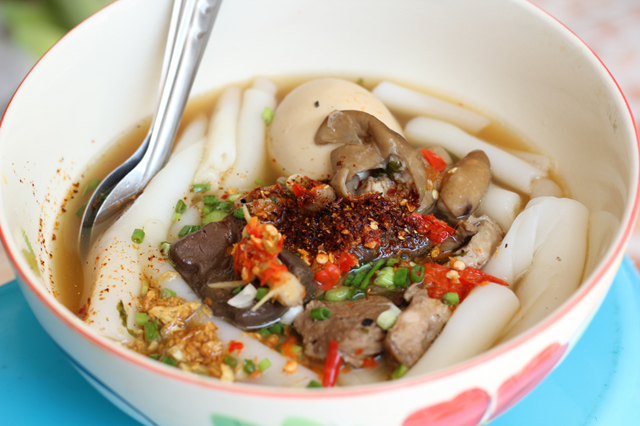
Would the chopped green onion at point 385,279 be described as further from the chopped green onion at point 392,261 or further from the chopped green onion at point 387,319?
the chopped green onion at point 387,319

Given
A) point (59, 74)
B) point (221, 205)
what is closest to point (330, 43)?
point (221, 205)

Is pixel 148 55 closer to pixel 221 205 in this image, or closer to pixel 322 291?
pixel 221 205

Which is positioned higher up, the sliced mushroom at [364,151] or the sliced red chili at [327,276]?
the sliced mushroom at [364,151]

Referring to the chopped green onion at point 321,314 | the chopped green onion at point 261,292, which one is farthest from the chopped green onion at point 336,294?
the chopped green onion at point 261,292

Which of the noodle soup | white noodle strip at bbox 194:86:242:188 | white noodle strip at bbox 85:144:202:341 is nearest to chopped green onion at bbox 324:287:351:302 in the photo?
the noodle soup

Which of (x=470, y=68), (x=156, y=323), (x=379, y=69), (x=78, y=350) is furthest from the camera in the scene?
(x=379, y=69)

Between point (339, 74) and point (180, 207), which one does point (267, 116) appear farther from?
point (180, 207)
